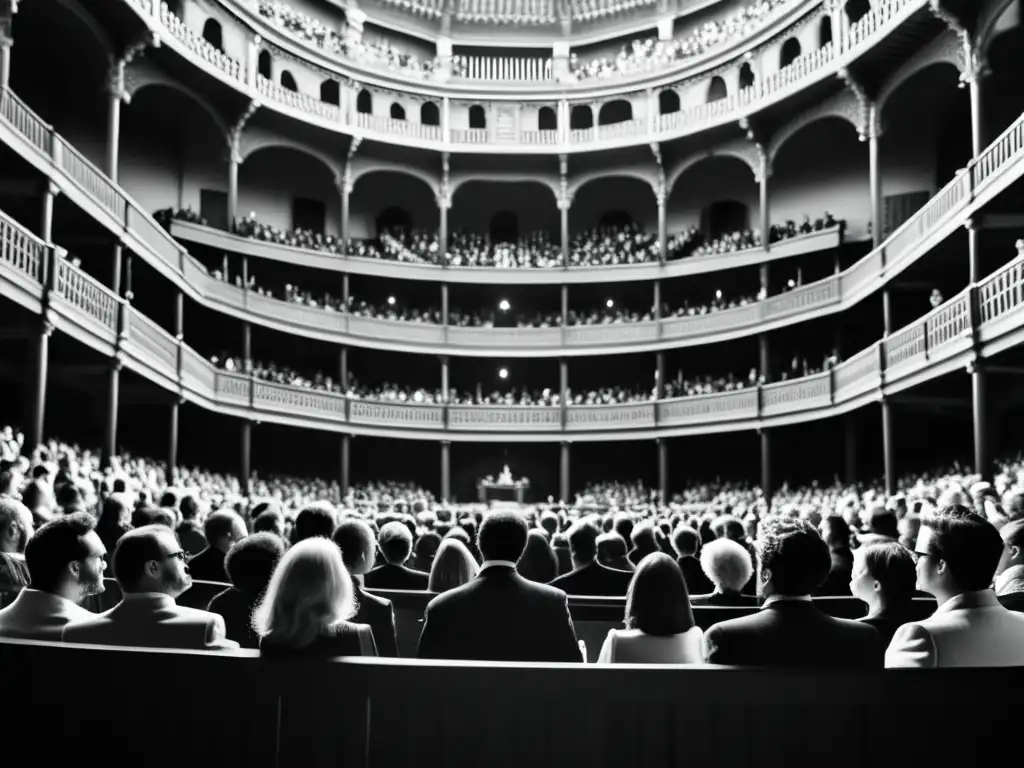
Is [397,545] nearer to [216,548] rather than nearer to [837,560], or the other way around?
[216,548]

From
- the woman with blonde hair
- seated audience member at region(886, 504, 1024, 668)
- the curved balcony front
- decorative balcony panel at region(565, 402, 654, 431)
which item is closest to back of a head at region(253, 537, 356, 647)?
seated audience member at region(886, 504, 1024, 668)

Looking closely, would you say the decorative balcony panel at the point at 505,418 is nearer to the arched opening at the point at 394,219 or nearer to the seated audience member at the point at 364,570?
the arched opening at the point at 394,219

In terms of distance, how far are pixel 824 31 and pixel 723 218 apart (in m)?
7.91

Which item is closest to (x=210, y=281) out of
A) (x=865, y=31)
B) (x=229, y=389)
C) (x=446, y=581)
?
(x=229, y=389)

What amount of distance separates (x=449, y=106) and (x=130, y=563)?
37965 mm

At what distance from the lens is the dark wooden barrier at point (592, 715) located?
3.11 meters

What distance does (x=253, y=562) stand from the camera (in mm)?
5457

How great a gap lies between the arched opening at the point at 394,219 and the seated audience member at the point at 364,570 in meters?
36.4

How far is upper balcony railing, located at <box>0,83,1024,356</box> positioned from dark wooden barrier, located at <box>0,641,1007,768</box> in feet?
63.5

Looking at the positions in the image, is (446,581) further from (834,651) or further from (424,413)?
(424,413)

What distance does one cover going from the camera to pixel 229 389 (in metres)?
33.1

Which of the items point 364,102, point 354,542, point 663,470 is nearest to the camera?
point 354,542

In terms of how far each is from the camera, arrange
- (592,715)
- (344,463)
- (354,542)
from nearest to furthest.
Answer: (592,715), (354,542), (344,463)

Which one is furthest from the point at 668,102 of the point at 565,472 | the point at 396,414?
the point at 396,414
